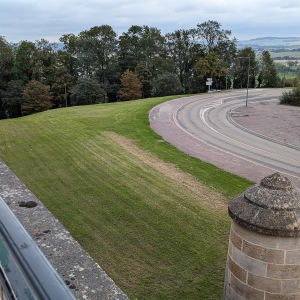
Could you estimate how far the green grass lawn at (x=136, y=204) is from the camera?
916cm

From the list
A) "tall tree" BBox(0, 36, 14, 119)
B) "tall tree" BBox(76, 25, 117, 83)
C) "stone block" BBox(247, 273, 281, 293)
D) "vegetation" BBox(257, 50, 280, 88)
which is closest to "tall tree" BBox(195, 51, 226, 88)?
"vegetation" BBox(257, 50, 280, 88)

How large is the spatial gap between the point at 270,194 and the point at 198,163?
13684 millimetres

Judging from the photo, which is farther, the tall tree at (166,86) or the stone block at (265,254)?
the tall tree at (166,86)

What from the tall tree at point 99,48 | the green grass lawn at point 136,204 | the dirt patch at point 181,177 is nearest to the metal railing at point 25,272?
the green grass lawn at point 136,204

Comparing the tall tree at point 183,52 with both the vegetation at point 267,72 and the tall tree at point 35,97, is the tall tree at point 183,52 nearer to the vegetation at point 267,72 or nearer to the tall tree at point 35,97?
the vegetation at point 267,72

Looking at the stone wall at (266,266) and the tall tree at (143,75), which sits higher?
the tall tree at (143,75)

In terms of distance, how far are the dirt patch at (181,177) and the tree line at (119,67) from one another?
113 feet

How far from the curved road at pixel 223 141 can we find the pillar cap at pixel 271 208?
11.7 meters

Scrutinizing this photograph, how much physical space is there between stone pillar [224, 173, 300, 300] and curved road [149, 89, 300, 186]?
464 inches

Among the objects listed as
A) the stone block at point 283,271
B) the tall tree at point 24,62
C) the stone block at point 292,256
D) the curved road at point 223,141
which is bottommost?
the curved road at point 223,141

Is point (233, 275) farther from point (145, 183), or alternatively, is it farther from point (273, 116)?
point (273, 116)

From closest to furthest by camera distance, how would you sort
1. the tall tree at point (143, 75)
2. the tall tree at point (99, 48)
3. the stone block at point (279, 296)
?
the stone block at point (279, 296)
the tall tree at point (143, 75)
the tall tree at point (99, 48)

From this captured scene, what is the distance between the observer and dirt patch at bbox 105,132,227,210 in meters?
13.8

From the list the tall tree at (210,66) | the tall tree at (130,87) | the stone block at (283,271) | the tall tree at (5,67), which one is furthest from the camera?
the tall tree at (210,66)
